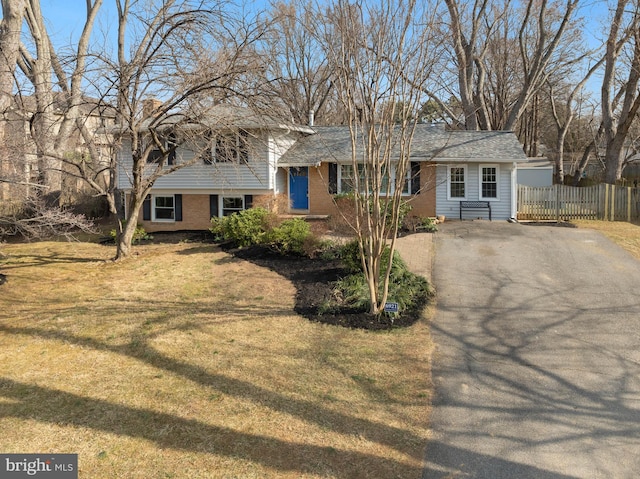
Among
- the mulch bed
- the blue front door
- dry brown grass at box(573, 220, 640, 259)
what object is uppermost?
the blue front door

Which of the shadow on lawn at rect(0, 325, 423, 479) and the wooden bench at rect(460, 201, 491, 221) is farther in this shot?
the wooden bench at rect(460, 201, 491, 221)

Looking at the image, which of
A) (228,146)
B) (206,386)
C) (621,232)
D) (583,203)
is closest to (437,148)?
(583,203)

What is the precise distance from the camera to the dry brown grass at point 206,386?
472 cm

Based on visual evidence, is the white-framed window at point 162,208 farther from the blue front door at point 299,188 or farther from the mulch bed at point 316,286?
the mulch bed at point 316,286

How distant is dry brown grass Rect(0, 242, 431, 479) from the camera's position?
15.5 ft

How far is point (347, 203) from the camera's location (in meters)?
17.0

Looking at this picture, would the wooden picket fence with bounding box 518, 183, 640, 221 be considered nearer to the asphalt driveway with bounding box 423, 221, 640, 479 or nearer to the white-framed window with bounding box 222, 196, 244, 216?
the asphalt driveway with bounding box 423, 221, 640, 479

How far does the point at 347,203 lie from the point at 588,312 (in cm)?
930

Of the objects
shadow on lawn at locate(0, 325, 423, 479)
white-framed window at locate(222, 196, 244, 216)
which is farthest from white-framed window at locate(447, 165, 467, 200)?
shadow on lawn at locate(0, 325, 423, 479)

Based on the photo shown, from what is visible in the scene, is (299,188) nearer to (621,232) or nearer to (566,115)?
(621,232)

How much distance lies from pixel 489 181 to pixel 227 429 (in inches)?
688

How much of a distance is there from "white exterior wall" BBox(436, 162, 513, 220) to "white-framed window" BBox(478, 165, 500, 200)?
8 cm

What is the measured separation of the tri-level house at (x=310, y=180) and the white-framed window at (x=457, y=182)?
4cm

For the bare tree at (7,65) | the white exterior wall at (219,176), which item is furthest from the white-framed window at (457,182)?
the bare tree at (7,65)
